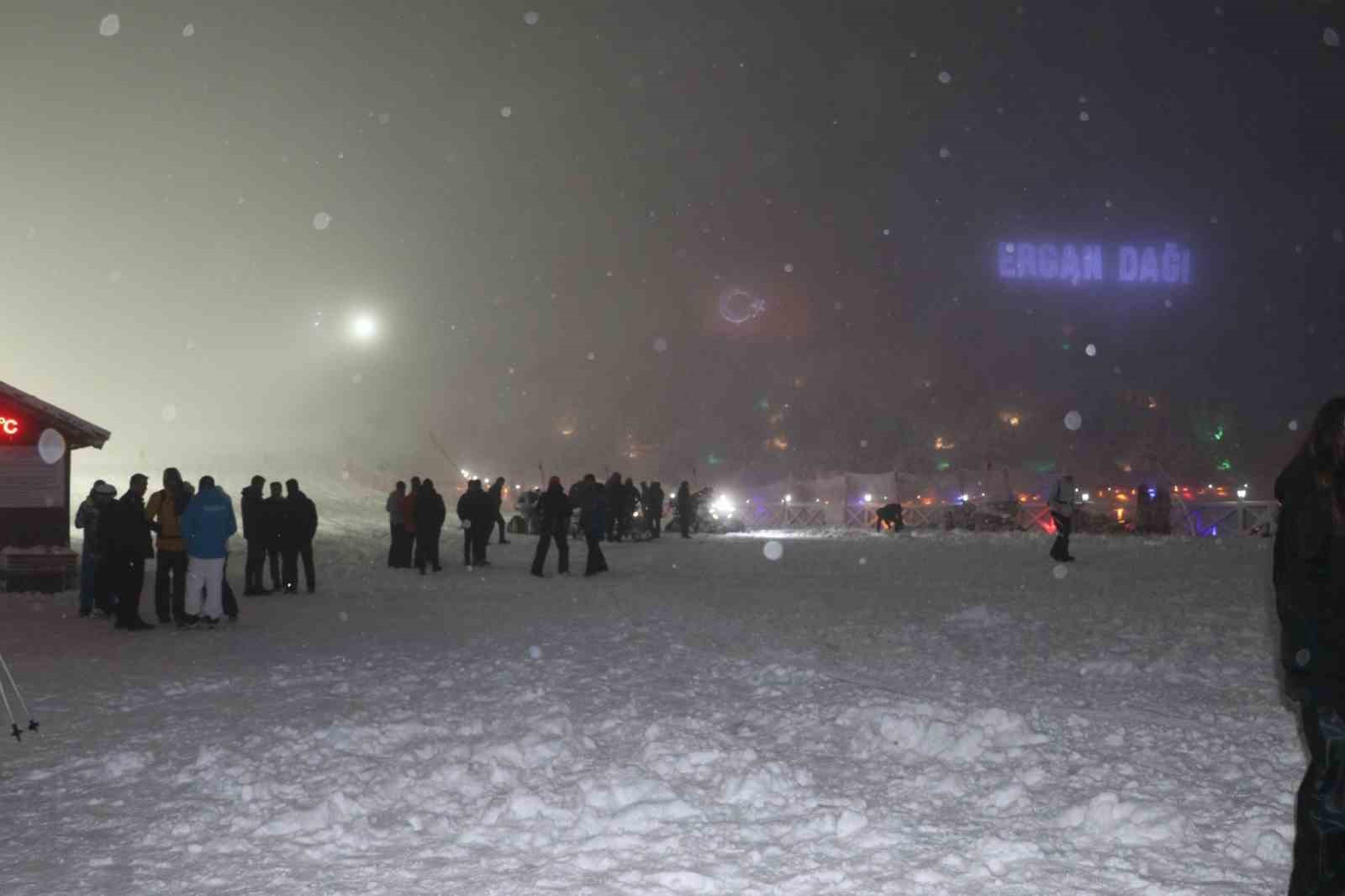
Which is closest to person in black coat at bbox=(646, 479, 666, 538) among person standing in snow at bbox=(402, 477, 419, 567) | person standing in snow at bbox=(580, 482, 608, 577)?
person standing in snow at bbox=(402, 477, 419, 567)

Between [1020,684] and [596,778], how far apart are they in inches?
167

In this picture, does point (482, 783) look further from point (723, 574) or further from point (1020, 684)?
point (723, 574)

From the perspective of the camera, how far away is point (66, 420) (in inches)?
945

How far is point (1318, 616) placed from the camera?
147 inches

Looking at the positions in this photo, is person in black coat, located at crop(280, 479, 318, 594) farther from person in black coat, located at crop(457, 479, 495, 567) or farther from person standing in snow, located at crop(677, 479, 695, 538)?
person standing in snow, located at crop(677, 479, 695, 538)

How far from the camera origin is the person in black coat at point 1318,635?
3.68 metres

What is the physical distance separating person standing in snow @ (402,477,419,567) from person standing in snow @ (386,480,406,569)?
51 mm

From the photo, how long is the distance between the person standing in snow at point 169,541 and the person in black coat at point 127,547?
0.83 ft

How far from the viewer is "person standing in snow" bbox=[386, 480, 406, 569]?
2314cm

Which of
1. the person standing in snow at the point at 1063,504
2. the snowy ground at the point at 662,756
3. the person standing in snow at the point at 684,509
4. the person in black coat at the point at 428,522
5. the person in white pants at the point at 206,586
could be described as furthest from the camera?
the person standing in snow at the point at 684,509

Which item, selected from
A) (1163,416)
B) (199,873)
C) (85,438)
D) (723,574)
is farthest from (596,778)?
(1163,416)

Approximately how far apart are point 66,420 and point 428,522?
880 centimetres

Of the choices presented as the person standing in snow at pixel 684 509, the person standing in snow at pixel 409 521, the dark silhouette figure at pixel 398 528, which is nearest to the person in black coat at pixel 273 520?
the person standing in snow at pixel 409 521

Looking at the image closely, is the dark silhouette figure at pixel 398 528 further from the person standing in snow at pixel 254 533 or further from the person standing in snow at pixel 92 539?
the person standing in snow at pixel 92 539
